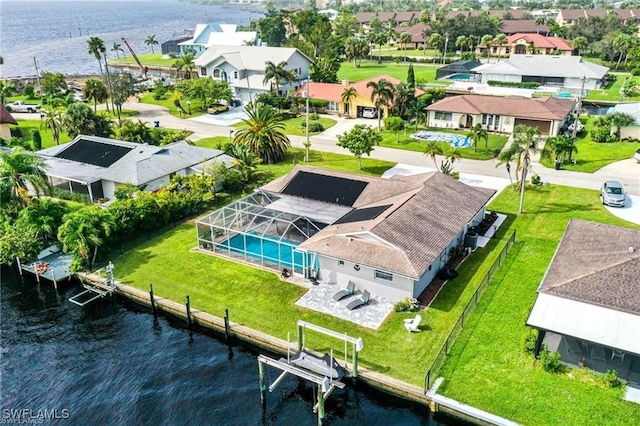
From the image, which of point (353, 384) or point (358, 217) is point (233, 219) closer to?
point (358, 217)

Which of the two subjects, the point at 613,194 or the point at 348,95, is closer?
the point at 613,194

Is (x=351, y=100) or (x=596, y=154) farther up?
(x=351, y=100)

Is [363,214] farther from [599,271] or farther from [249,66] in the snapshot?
[249,66]

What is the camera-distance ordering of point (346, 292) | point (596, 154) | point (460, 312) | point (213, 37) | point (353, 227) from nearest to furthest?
1. point (460, 312)
2. point (346, 292)
3. point (353, 227)
4. point (596, 154)
5. point (213, 37)

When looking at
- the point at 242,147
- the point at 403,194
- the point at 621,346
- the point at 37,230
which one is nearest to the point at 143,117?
the point at 242,147

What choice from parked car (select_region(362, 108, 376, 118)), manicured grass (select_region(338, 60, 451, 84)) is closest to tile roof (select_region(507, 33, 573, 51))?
manicured grass (select_region(338, 60, 451, 84))

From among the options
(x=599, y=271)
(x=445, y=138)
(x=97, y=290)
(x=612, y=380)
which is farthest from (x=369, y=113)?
(x=612, y=380)

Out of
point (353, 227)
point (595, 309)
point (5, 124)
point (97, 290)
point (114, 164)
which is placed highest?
point (5, 124)

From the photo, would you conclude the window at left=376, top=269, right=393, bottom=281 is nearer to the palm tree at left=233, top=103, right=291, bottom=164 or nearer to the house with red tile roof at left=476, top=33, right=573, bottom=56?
the palm tree at left=233, top=103, right=291, bottom=164
